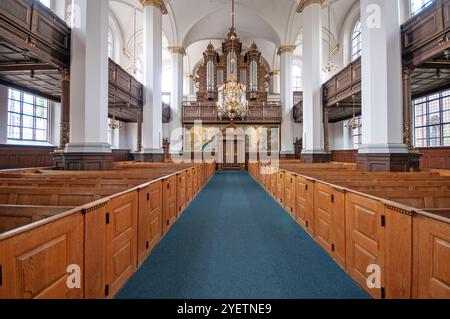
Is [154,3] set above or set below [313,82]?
above

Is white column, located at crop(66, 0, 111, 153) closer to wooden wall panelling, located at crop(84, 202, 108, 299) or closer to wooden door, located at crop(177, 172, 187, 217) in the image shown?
wooden door, located at crop(177, 172, 187, 217)

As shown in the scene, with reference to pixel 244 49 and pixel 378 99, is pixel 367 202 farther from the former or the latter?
pixel 244 49

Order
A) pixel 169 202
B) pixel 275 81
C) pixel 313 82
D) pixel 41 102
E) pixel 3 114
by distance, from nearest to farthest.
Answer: pixel 169 202 → pixel 3 114 → pixel 313 82 → pixel 41 102 → pixel 275 81

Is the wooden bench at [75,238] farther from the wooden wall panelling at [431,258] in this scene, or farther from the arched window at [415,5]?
the arched window at [415,5]

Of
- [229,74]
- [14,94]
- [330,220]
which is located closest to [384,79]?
[330,220]

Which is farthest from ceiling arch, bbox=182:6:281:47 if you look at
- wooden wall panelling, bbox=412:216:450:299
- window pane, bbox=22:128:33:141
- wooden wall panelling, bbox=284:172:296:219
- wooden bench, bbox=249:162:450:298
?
wooden wall panelling, bbox=412:216:450:299

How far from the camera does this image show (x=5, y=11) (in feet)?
15.7

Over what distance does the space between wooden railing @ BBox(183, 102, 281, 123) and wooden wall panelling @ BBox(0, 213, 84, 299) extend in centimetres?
1615

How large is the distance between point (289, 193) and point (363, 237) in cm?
318

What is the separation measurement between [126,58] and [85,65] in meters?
12.1

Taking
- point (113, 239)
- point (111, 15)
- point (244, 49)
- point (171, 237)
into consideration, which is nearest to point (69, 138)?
point (171, 237)

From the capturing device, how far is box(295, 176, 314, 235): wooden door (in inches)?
165

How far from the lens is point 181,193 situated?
5.78 metres

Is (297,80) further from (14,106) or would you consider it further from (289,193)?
(14,106)
